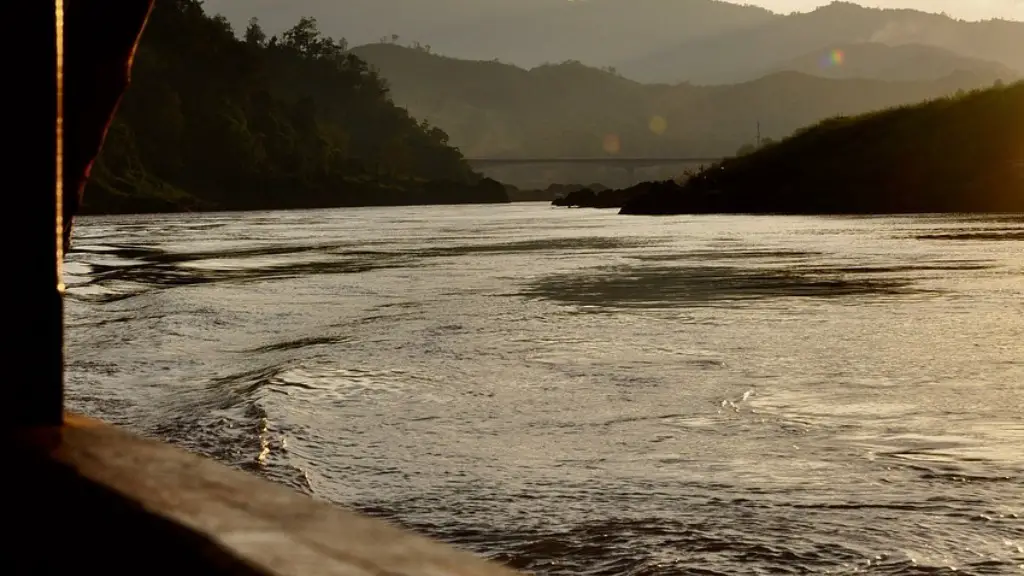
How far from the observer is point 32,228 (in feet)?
7.60

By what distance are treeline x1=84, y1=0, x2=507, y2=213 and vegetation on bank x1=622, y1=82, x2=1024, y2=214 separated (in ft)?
225

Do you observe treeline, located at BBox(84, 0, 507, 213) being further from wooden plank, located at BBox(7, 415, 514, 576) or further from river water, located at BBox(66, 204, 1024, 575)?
wooden plank, located at BBox(7, 415, 514, 576)

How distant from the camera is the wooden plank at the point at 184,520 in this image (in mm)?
1312

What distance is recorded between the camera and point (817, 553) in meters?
3.63

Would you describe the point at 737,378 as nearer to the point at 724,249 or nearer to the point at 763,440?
the point at 763,440

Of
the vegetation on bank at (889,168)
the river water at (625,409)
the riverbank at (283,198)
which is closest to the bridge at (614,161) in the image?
the riverbank at (283,198)

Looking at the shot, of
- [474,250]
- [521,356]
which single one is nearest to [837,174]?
[474,250]

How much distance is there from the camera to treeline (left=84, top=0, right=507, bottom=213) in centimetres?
12838

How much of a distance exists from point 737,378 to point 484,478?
9.04ft

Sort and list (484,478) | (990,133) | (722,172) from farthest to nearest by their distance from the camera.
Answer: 1. (722,172)
2. (990,133)
3. (484,478)

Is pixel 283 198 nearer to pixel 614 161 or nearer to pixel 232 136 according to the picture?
pixel 232 136

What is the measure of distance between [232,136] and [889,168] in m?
99.9

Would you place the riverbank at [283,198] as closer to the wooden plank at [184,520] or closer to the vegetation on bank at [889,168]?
the vegetation on bank at [889,168]

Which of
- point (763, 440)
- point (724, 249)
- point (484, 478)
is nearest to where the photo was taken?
point (484, 478)
